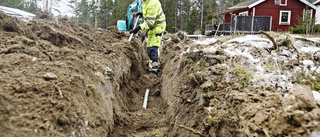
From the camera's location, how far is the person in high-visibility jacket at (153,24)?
656cm

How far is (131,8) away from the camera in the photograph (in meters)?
8.59

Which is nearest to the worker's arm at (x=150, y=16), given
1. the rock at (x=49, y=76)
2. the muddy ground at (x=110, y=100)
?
the muddy ground at (x=110, y=100)

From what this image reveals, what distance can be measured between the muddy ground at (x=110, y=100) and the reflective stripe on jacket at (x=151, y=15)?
214 centimetres

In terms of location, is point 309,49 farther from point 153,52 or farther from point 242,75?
point 153,52

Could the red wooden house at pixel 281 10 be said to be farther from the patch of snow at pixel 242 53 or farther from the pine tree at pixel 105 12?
the pine tree at pixel 105 12

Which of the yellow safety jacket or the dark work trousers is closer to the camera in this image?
the yellow safety jacket

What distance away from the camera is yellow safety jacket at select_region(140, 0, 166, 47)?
6.55 meters

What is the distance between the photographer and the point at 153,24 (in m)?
6.64

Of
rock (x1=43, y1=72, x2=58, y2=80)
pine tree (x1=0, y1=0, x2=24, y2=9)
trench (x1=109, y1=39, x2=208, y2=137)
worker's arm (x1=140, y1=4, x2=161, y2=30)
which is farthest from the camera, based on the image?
pine tree (x1=0, y1=0, x2=24, y2=9)

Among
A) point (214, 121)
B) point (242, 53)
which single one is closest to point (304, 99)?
point (214, 121)

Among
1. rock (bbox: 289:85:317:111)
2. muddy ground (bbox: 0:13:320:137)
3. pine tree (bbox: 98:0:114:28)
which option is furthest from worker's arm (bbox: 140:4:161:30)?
pine tree (bbox: 98:0:114:28)

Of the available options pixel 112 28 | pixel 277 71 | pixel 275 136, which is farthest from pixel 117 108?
pixel 112 28

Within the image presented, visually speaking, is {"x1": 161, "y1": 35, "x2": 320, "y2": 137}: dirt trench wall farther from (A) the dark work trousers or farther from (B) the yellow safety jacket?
(A) the dark work trousers

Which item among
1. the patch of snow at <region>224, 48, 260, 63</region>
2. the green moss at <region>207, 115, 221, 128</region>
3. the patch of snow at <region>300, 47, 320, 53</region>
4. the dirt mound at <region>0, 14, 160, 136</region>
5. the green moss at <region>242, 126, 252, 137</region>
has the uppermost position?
the patch of snow at <region>300, 47, 320, 53</region>
